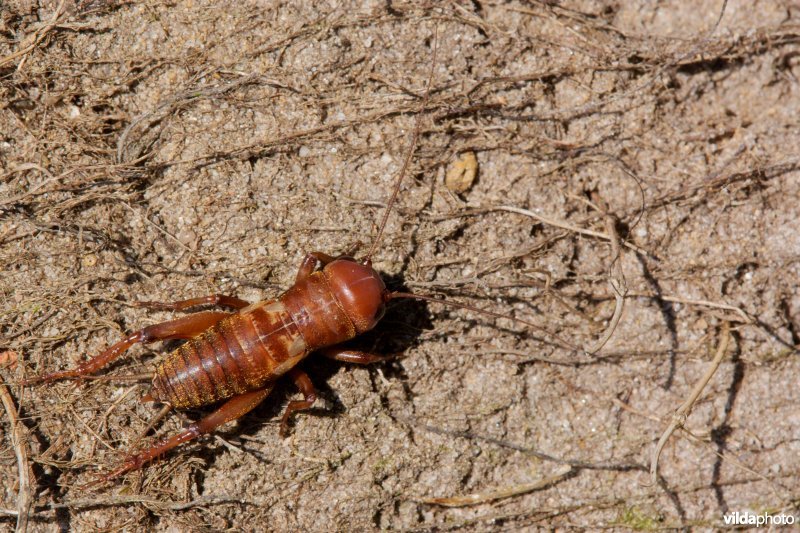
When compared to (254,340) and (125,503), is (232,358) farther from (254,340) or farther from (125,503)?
(125,503)

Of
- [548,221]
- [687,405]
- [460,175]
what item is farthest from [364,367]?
[687,405]

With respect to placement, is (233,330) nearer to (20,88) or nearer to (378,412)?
(378,412)

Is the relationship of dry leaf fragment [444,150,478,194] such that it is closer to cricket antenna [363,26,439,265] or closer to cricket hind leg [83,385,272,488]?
cricket antenna [363,26,439,265]

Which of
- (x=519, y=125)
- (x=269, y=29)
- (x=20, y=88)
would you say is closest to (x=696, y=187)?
(x=519, y=125)

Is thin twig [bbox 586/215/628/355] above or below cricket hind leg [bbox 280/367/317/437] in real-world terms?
above

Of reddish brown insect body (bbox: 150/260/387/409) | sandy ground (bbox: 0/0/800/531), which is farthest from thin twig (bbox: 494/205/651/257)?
reddish brown insect body (bbox: 150/260/387/409)

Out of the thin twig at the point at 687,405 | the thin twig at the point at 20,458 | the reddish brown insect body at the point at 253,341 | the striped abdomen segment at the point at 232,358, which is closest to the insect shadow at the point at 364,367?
the reddish brown insect body at the point at 253,341
